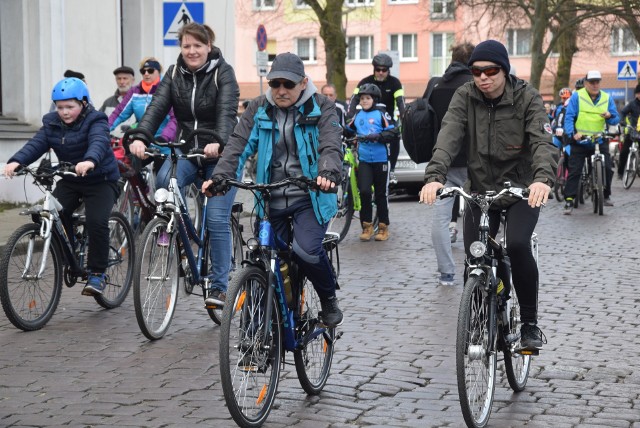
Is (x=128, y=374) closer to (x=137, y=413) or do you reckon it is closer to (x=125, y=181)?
(x=137, y=413)

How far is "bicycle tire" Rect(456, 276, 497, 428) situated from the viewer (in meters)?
5.62

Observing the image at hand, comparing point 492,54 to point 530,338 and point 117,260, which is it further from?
point 117,260

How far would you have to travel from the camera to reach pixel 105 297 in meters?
9.65

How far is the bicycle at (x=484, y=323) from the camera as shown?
569cm

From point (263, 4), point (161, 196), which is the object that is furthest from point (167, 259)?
point (263, 4)

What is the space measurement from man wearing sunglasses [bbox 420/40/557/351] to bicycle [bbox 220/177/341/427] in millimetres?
889

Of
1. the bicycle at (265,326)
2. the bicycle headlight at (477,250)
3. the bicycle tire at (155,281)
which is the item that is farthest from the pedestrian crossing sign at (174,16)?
the bicycle headlight at (477,250)

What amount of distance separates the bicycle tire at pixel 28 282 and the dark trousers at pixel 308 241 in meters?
2.65

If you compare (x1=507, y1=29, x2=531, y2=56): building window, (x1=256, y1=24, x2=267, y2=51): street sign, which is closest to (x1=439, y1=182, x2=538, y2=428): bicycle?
(x1=256, y1=24, x2=267, y2=51): street sign

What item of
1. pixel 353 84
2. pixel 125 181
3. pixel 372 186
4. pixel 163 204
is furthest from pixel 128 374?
pixel 353 84

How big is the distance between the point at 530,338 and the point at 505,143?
1.05 metres

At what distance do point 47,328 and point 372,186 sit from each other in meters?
7.03

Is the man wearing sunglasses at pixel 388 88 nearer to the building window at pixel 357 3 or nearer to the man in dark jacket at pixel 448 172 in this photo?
the man in dark jacket at pixel 448 172

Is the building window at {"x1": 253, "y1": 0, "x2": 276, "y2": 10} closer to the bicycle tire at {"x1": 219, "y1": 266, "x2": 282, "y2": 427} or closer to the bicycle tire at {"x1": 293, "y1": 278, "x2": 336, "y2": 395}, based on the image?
the bicycle tire at {"x1": 293, "y1": 278, "x2": 336, "y2": 395}
